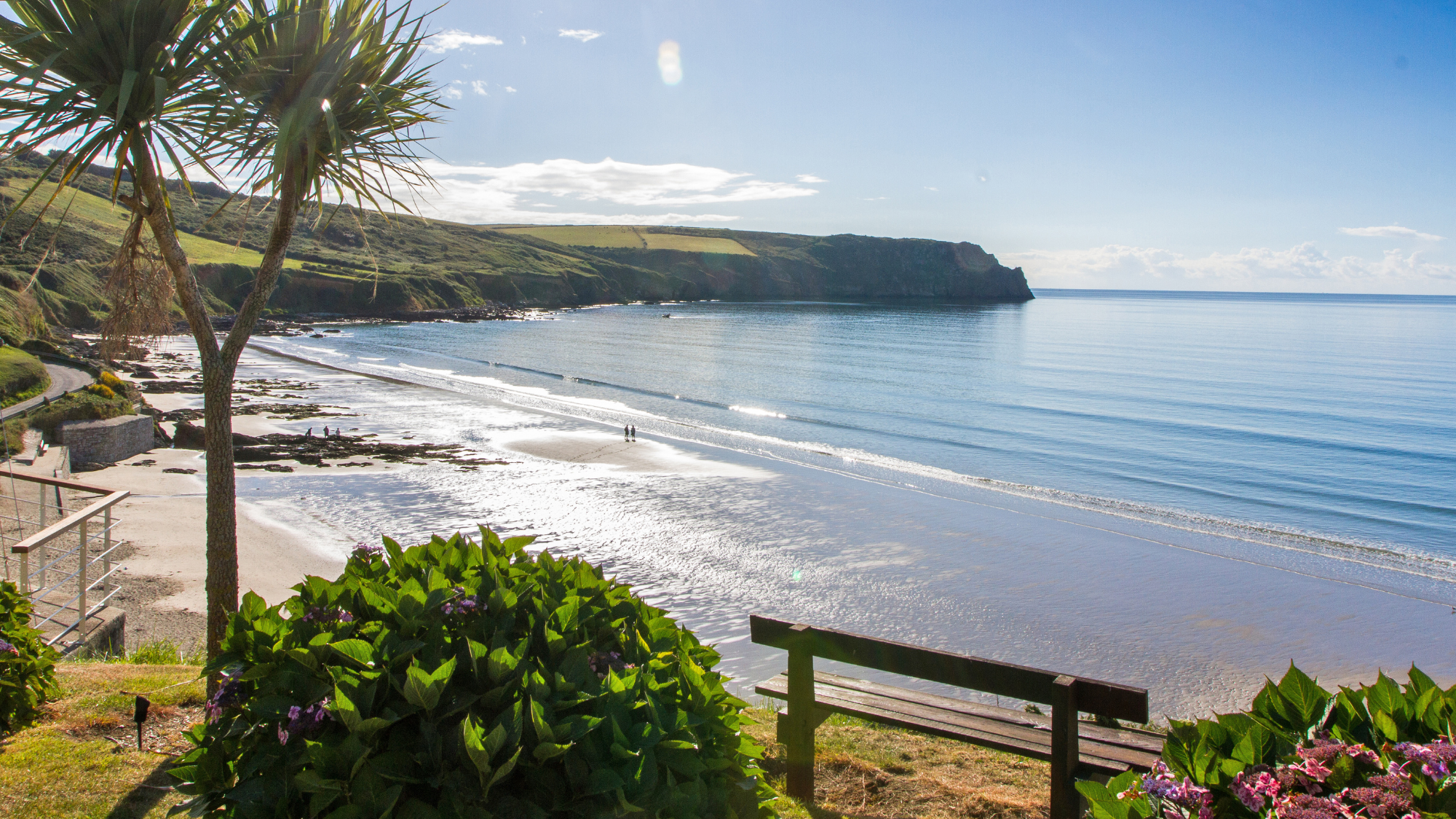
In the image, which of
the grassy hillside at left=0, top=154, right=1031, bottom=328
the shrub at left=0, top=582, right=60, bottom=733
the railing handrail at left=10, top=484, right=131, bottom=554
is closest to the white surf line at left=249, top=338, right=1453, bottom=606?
the grassy hillside at left=0, top=154, right=1031, bottom=328

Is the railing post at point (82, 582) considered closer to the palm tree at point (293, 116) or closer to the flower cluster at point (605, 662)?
the palm tree at point (293, 116)

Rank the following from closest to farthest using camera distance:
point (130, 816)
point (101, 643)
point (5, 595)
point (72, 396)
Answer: point (130, 816)
point (5, 595)
point (101, 643)
point (72, 396)

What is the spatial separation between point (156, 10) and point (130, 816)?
4366 millimetres

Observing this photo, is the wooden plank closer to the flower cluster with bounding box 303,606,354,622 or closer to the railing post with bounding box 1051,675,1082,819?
the railing post with bounding box 1051,675,1082,819

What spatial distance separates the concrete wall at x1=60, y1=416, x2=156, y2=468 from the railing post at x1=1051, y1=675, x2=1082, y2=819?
23098mm

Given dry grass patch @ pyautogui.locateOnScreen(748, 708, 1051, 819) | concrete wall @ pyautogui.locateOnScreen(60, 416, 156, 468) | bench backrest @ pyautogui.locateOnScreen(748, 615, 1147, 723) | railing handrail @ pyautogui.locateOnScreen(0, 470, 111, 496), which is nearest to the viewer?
bench backrest @ pyautogui.locateOnScreen(748, 615, 1147, 723)

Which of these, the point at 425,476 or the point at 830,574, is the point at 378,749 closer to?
the point at 830,574

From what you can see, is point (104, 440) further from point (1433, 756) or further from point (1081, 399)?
point (1081, 399)

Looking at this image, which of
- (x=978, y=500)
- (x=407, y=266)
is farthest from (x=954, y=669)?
(x=407, y=266)

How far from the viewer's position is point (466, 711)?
2.86m

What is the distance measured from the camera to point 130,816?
4.40 meters

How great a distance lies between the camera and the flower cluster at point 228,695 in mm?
3064

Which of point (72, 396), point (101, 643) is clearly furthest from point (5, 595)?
point (72, 396)

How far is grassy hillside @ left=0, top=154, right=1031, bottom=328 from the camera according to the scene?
122ft
